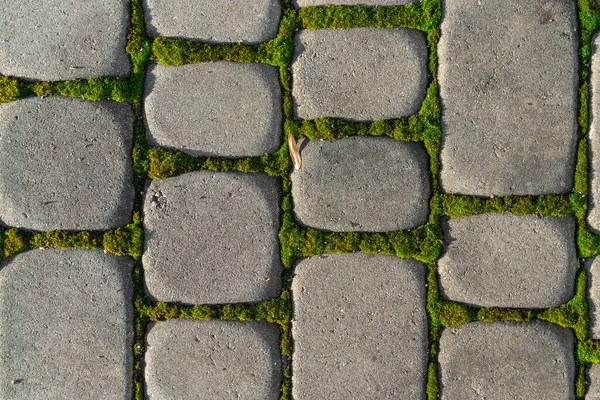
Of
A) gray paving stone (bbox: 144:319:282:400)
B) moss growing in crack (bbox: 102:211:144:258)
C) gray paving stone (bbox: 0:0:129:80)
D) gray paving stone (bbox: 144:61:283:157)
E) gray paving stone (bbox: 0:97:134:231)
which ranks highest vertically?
gray paving stone (bbox: 0:0:129:80)

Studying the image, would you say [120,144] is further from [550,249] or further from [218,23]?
[550,249]

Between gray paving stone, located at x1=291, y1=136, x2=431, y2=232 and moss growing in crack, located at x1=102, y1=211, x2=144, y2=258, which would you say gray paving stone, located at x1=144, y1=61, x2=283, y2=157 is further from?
moss growing in crack, located at x1=102, y1=211, x2=144, y2=258

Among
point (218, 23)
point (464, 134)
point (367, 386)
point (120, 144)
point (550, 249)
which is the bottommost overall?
point (367, 386)

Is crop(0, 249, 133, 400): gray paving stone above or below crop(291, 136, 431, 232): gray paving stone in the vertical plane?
below

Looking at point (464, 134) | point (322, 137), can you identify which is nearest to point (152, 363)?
point (322, 137)

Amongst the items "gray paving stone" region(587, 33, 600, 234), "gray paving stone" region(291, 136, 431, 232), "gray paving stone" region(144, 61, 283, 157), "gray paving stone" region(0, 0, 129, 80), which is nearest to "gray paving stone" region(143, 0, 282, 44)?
"gray paving stone" region(144, 61, 283, 157)
